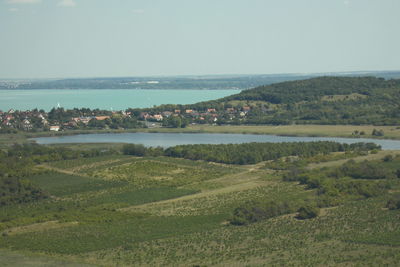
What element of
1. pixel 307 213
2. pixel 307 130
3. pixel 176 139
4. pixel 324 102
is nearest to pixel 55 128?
pixel 176 139

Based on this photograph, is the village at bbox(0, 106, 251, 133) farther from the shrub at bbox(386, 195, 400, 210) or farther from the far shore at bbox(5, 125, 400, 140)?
the shrub at bbox(386, 195, 400, 210)

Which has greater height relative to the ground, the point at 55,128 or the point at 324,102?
the point at 324,102

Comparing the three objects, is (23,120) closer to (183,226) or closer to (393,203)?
(183,226)

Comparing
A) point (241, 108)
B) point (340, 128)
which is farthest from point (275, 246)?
point (241, 108)

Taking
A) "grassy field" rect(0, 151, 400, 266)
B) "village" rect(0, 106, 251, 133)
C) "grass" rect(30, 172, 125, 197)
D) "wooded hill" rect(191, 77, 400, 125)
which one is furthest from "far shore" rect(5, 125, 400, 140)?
"grass" rect(30, 172, 125, 197)

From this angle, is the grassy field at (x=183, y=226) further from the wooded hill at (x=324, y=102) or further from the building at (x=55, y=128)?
the building at (x=55, y=128)

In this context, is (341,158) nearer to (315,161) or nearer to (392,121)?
(315,161)

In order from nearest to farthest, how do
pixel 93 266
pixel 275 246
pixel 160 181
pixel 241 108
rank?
pixel 93 266 < pixel 275 246 < pixel 160 181 < pixel 241 108
